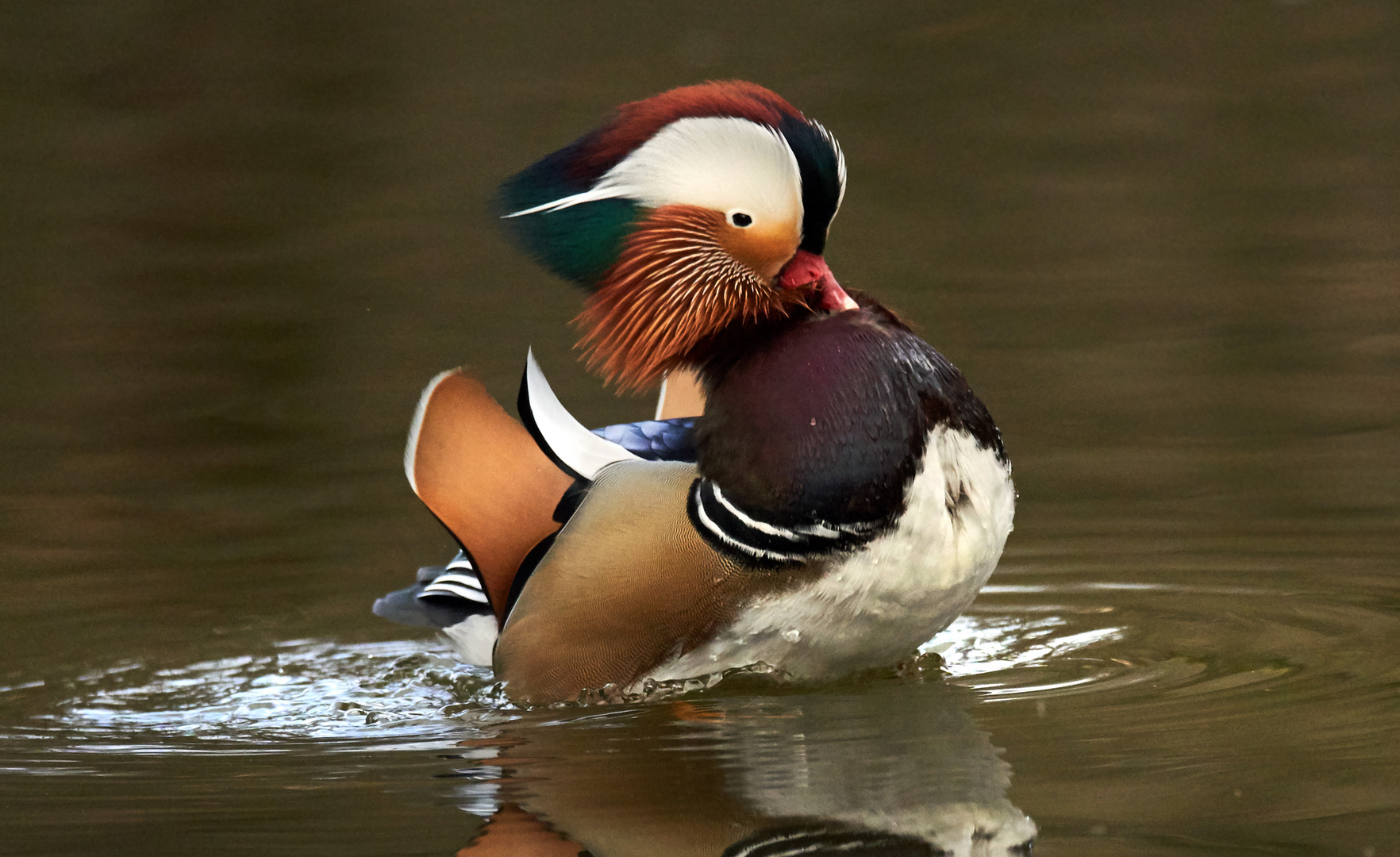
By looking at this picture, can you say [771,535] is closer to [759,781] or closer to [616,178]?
[759,781]

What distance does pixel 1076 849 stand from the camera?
2898mm

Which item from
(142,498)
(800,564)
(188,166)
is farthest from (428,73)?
(800,564)

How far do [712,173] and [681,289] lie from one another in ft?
0.77

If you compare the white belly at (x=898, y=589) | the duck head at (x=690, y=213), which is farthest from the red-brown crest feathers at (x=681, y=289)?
the white belly at (x=898, y=589)

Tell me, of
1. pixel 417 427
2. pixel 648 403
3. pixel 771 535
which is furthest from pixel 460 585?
pixel 648 403

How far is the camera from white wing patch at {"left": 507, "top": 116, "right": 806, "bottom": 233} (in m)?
3.77

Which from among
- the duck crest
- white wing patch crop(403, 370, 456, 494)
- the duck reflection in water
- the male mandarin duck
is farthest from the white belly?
white wing patch crop(403, 370, 456, 494)

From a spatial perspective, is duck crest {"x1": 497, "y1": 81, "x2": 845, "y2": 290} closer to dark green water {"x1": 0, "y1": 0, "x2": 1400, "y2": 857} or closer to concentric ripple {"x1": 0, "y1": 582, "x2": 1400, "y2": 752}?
dark green water {"x1": 0, "y1": 0, "x2": 1400, "y2": 857}

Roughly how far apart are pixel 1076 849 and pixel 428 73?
7.72 metres

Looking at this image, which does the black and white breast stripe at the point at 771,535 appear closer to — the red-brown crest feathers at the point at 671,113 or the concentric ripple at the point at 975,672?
the concentric ripple at the point at 975,672

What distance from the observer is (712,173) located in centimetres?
384

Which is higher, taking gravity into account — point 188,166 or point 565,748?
point 188,166

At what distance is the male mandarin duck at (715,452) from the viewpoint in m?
3.68

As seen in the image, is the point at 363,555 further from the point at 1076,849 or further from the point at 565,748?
the point at 1076,849
